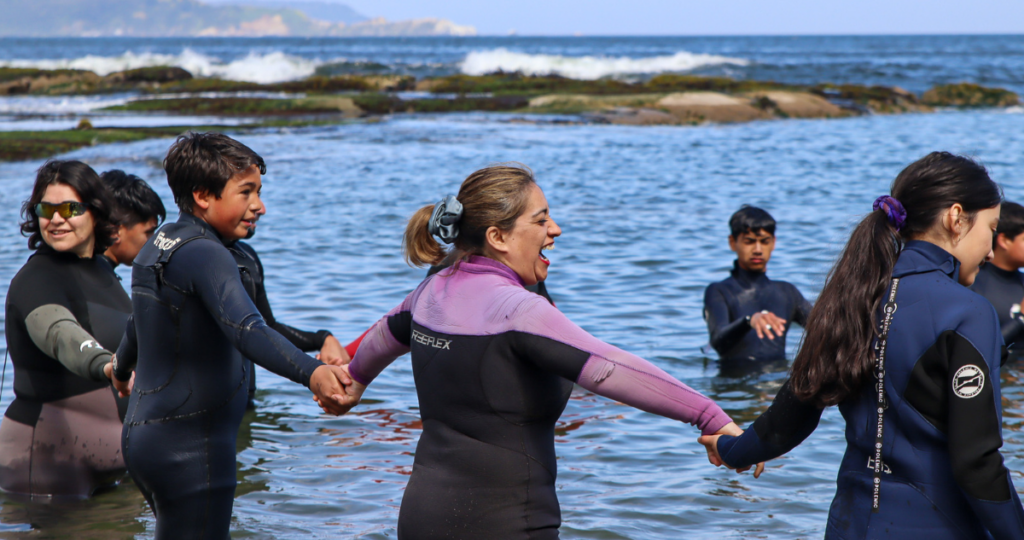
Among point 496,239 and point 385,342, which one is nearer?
point 496,239

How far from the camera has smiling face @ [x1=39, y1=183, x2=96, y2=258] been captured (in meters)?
4.57

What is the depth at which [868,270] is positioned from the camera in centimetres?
288

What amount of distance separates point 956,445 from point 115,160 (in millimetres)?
23191

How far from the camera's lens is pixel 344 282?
11758mm

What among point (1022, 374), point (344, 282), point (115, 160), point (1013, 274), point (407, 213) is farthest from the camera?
point (115, 160)

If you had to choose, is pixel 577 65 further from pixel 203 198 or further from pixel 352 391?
pixel 352 391

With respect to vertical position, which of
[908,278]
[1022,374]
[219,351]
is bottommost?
[1022,374]

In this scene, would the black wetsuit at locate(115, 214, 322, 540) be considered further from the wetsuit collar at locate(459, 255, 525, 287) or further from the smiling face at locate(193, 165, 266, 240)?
the wetsuit collar at locate(459, 255, 525, 287)

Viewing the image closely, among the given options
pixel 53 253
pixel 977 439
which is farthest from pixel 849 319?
pixel 53 253

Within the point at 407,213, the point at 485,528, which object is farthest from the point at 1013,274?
the point at 407,213

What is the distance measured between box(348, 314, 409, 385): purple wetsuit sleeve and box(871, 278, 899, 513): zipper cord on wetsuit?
62.3 inches

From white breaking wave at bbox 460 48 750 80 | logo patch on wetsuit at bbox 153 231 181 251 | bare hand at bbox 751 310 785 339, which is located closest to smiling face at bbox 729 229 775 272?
bare hand at bbox 751 310 785 339

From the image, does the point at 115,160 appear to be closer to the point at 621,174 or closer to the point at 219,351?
the point at 621,174

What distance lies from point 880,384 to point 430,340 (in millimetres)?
1407
